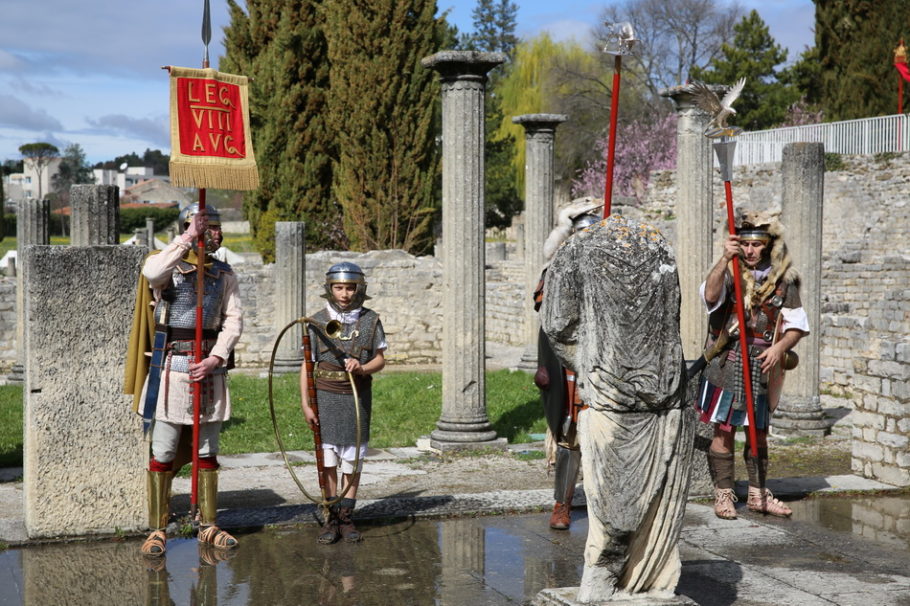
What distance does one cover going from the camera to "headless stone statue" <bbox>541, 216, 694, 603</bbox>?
160 inches

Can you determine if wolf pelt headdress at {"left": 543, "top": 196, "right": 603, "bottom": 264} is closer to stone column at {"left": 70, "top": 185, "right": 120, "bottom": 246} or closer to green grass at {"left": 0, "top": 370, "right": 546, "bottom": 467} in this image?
stone column at {"left": 70, "top": 185, "right": 120, "bottom": 246}

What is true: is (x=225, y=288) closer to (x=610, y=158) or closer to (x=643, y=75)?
(x=610, y=158)

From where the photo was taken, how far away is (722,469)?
661cm

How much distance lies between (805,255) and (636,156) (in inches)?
1273

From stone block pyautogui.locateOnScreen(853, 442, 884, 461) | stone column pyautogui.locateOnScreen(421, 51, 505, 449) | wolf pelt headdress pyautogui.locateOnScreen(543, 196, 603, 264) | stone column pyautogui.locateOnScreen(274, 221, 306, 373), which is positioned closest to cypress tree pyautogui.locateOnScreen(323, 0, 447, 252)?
stone column pyautogui.locateOnScreen(274, 221, 306, 373)

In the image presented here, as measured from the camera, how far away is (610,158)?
14.8 feet

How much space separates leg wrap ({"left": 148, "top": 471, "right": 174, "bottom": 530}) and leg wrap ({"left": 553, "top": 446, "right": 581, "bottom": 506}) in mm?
2219

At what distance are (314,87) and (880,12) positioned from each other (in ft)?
57.0

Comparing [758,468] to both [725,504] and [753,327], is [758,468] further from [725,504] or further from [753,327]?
[753,327]

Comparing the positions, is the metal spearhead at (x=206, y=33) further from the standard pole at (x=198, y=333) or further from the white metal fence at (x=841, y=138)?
the white metal fence at (x=841, y=138)

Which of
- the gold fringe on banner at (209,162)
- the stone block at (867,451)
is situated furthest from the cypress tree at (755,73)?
the gold fringe on banner at (209,162)

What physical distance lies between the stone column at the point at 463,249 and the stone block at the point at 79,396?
3773 millimetres

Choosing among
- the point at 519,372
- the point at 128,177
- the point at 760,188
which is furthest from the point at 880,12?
the point at 128,177

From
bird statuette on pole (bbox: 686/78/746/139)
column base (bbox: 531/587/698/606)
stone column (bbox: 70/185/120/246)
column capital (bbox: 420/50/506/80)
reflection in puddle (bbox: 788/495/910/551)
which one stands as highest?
column capital (bbox: 420/50/506/80)
